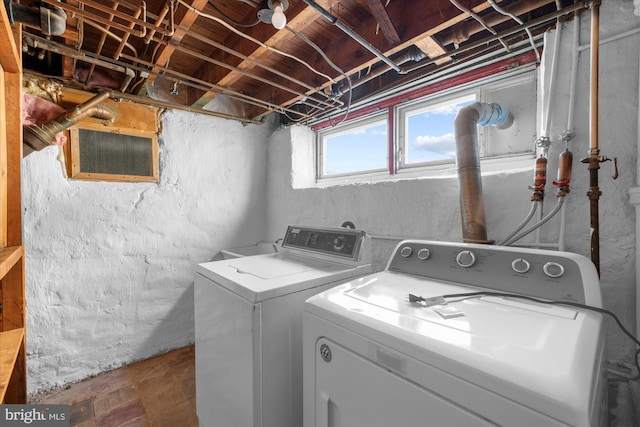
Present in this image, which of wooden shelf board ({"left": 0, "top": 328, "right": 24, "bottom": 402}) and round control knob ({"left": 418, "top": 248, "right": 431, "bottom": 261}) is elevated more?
round control knob ({"left": 418, "top": 248, "right": 431, "bottom": 261})

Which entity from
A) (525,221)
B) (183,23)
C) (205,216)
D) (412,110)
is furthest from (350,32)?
(205,216)

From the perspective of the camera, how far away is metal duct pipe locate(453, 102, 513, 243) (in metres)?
1.20

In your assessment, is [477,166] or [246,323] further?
[477,166]

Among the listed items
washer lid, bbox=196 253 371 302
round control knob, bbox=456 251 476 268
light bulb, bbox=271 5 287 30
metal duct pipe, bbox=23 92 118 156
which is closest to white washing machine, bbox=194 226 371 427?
washer lid, bbox=196 253 371 302

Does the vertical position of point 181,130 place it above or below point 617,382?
above

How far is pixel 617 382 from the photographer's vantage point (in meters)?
0.94

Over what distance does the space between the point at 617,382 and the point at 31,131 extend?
2970 mm

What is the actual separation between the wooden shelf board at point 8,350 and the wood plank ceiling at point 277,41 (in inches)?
39.9

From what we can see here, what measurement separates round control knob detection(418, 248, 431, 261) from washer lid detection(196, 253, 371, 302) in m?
0.27

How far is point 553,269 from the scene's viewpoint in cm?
83

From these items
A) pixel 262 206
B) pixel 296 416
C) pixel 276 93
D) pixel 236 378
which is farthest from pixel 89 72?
pixel 296 416

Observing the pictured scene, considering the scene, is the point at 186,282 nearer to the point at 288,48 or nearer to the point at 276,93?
the point at 276,93

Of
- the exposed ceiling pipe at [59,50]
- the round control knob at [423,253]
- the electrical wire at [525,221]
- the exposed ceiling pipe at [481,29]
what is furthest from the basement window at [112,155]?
the electrical wire at [525,221]

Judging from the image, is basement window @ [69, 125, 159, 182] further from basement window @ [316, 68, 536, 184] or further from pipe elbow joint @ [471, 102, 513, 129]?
pipe elbow joint @ [471, 102, 513, 129]
